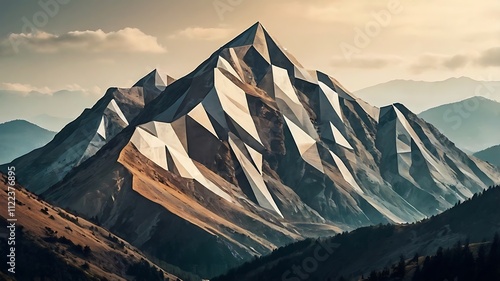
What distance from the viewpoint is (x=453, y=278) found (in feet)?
652

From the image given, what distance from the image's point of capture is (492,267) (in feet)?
636

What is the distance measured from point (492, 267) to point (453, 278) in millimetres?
9828
